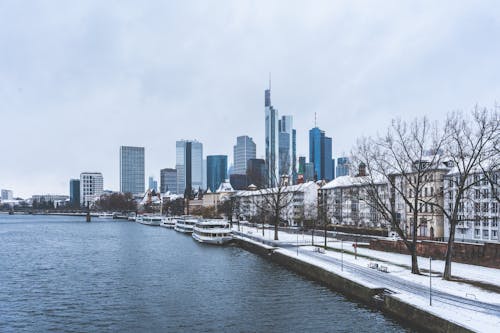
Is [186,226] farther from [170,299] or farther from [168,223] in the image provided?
[170,299]

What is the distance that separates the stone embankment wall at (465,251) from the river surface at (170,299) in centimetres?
1574

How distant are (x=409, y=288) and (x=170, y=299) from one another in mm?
20615

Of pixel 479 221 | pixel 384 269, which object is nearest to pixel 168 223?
pixel 479 221

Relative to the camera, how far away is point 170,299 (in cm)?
4128

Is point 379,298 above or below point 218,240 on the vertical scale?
above

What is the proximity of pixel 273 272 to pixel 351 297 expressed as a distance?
57.1ft

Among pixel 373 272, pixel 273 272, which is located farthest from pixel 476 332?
pixel 273 272

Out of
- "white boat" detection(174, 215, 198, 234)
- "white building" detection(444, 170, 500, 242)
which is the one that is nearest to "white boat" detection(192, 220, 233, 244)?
"white boat" detection(174, 215, 198, 234)

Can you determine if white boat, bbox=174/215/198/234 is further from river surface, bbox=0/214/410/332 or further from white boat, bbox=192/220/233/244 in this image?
river surface, bbox=0/214/410/332

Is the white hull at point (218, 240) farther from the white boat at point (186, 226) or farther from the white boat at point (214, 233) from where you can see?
the white boat at point (186, 226)

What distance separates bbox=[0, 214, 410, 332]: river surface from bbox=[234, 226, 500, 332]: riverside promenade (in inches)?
51.5

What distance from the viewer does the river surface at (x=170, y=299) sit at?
33.1 m

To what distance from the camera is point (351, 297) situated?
40.2 m

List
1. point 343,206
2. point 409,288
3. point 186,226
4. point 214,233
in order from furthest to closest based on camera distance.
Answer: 1. point 186,226
2. point 343,206
3. point 214,233
4. point 409,288
